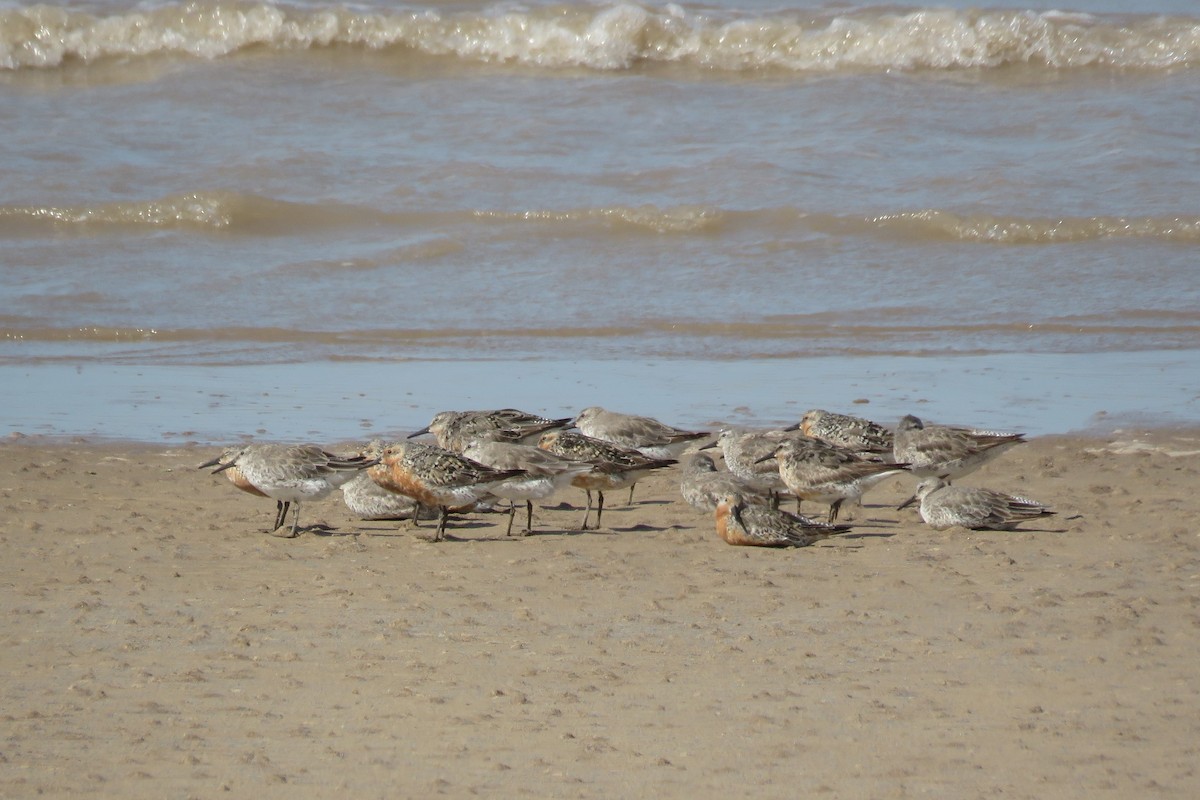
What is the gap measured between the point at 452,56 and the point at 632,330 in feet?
37.5

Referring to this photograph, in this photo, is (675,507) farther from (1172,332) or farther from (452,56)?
(452,56)

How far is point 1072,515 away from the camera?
25.4 ft

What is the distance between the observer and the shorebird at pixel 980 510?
24.5 feet

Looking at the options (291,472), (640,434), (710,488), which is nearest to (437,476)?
(291,472)

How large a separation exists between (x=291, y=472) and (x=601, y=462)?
1636 mm

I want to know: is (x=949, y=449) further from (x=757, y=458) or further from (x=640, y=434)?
(x=640, y=434)

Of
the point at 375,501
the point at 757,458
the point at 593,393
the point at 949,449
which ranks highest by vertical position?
the point at 949,449

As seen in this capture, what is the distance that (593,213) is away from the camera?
16375mm

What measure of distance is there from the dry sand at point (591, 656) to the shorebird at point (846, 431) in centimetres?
74

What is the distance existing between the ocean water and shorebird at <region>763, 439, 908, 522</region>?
1.96 m

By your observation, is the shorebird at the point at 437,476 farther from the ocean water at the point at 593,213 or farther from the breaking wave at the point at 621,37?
the breaking wave at the point at 621,37

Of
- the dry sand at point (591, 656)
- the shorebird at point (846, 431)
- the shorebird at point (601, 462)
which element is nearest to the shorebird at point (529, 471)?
the shorebird at point (601, 462)

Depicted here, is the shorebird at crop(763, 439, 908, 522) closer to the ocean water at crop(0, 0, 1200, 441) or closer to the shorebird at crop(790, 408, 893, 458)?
the shorebird at crop(790, 408, 893, 458)

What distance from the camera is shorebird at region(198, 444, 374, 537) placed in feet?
24.7
